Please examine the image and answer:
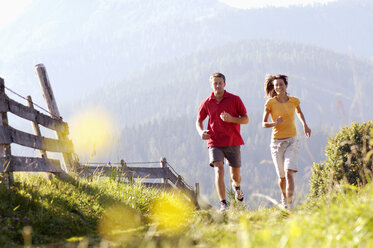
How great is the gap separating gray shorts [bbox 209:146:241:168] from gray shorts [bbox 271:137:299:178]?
0.58 m

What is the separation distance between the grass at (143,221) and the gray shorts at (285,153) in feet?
4.20

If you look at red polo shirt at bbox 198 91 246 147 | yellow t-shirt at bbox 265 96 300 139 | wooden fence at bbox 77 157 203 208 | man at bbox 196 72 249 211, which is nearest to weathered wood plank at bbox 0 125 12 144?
man at bbox 196 72 249 211

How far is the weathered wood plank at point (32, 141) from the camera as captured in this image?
5820 millimetres

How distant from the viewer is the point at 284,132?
723cm

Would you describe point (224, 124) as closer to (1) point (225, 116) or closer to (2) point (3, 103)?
(1) point (225, 116)


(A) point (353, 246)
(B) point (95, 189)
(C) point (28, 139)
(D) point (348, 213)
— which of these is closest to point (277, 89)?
(B) point (95, 189)

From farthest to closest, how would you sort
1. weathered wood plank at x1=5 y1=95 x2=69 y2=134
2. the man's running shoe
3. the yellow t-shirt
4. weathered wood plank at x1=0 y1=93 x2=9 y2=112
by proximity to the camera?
the man's running shoe
the yellow t-shirt
weathered wood plank at x1=5 y1=95 x2=69 y2=134
weathered wood plank at x1=0 y1=93 x2=9 y2=112

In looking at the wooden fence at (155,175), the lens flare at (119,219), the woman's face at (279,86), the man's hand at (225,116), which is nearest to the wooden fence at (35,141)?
the wooden fence at (155,175)

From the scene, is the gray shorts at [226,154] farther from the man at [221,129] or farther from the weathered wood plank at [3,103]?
the weathered wood plank at [3,103]

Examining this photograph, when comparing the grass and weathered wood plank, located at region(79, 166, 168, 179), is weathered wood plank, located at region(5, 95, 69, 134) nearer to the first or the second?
the grass

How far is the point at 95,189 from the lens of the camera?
6.94 m

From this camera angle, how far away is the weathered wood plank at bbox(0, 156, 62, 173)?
227 inches

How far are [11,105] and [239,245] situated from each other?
13.7 ft

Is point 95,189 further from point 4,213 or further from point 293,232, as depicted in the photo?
point 293,232
